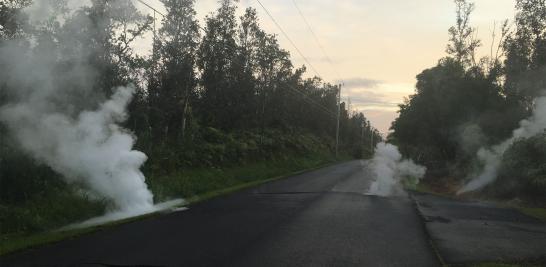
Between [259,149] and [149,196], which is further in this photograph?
[259,149]

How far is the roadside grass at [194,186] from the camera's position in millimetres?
11188

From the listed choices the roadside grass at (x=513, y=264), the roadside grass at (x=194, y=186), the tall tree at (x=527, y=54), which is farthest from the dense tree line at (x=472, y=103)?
the roadside grass at (x=513, y=264)

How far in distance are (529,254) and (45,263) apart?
1003 centimetres

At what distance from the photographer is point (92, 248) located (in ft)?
33.8

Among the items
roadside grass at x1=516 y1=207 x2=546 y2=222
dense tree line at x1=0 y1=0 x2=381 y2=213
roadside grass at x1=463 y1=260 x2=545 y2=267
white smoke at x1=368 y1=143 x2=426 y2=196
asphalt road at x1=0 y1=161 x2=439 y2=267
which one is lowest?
roadside grass at x1=463 y1=260 x2=545 y2=267

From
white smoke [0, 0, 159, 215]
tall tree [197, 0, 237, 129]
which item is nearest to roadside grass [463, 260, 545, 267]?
white smoke [0, 0, 159, 215]

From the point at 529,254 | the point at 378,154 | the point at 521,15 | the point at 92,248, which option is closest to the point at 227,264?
the point at 92,248

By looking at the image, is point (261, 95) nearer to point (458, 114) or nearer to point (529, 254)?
point (458, 114)

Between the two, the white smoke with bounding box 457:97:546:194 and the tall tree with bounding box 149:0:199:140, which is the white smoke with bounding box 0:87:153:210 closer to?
the tall tree with bounding box 149:0:199:140

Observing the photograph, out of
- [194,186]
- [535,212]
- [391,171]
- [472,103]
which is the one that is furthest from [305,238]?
[472,103]

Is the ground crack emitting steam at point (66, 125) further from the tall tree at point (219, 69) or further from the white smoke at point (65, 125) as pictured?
the tall tree at point (219, 69)

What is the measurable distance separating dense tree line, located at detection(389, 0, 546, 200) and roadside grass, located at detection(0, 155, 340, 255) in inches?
451

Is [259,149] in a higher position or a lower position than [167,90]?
lower

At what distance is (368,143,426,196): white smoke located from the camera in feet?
87.2
